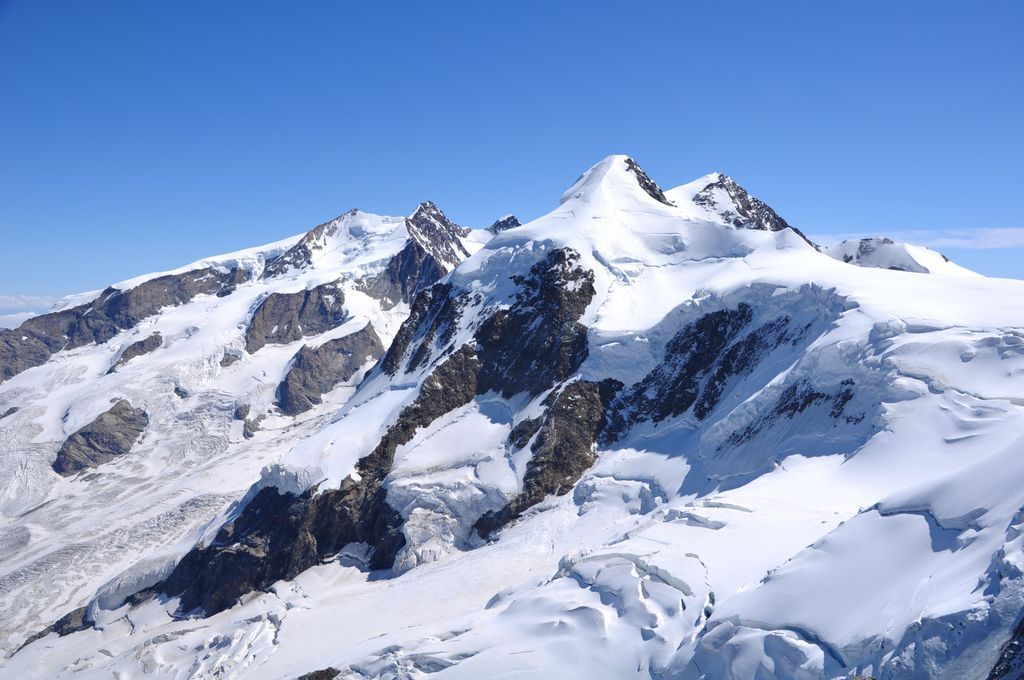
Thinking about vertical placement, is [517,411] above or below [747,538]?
above

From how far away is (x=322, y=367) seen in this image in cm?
13325

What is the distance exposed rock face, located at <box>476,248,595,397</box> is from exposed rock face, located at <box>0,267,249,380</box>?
125 metres

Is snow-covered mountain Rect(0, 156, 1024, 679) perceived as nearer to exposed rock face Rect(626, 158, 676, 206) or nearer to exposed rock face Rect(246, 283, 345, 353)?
exposed rock face Rect(626, 158, 676, 206)

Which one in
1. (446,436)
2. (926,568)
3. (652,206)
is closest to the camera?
A: (926,568)

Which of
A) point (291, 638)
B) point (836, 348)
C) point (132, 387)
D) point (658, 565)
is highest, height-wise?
point (132, 387)

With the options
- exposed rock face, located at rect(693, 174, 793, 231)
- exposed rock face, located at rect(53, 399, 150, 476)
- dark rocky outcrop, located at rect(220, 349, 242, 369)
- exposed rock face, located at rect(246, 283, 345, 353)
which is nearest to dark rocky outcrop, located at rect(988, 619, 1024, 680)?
exposed rock face, located at rect(693, 174, 793, 231)

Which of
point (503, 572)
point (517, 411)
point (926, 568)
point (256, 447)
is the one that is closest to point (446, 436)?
point (517, 411)

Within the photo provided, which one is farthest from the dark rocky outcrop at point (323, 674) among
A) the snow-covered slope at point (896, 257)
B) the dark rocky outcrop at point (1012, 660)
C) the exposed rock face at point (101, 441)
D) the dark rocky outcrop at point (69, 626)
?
the exposed rock face at point (101, 441)

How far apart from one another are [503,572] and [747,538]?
18.7 metres

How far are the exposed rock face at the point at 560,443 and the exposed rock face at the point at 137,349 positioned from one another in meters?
107

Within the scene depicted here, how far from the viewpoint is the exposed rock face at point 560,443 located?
51812 mm

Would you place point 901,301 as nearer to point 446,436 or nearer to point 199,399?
point 446,436

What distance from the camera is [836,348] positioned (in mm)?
41562

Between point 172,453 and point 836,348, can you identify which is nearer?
point 836,348
